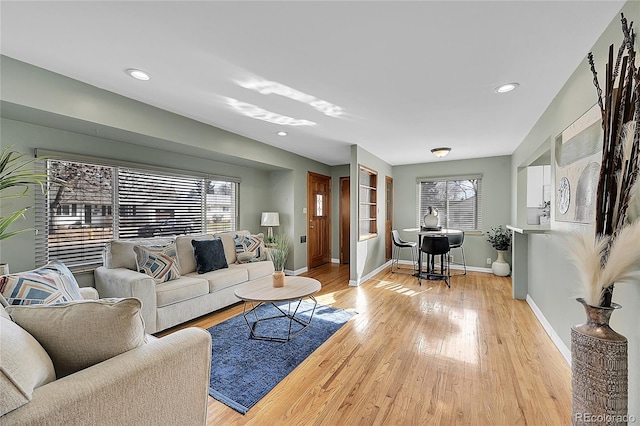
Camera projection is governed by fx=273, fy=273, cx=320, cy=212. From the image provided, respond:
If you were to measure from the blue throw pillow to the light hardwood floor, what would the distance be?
595 millimetres

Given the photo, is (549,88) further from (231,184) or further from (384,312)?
(231,184)

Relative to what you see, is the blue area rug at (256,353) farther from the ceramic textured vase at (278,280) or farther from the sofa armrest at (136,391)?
the sofa armrest at (136,391)

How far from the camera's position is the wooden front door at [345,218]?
21.6 ft

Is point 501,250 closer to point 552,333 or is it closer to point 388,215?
point 388,215

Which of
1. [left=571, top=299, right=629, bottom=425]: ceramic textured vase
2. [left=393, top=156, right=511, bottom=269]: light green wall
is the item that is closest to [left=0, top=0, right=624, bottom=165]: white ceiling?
[left=571, top=299, right=629, bottom=425]: ceramic textured vase

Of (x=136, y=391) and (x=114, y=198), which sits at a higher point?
(x=114, y=198)

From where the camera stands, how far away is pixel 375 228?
18.4ft

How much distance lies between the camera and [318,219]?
6.23 meters

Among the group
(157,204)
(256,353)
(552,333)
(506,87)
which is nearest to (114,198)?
(157,204)

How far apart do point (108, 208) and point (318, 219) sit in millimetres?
3895

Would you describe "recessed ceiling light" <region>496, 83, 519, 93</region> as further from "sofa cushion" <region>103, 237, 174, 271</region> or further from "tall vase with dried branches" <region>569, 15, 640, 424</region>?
"sofa cushion" <region>103, 237, 174, 271</region>

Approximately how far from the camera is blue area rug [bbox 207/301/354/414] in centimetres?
192

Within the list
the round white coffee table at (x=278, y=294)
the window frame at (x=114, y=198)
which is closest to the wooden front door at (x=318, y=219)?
the window frame at (x=114, y=198)

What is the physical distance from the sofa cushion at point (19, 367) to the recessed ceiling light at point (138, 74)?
1967 mm
